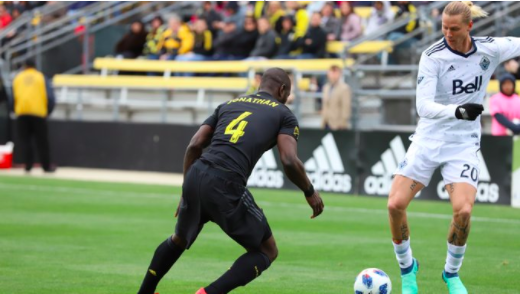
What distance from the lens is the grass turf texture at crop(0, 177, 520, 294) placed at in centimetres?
960

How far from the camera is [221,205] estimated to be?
7.55 metres

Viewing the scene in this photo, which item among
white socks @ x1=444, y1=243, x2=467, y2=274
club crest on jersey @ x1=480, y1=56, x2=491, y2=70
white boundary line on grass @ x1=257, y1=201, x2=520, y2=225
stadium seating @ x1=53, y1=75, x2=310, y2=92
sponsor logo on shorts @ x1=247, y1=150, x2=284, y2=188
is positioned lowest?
sponsor logo on shorts @ x1=247, y1=150, x2=284, y2=188

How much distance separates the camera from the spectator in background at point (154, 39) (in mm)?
28953

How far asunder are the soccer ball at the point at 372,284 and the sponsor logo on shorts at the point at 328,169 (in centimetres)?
1159

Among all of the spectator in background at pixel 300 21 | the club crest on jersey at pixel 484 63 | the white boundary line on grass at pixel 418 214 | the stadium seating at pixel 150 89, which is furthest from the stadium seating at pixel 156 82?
the club crest on jersey at pixel 484 63

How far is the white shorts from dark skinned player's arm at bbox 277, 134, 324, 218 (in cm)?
135

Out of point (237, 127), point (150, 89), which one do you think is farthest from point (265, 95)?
point (150, 89)

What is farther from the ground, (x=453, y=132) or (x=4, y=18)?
(x=453, y=132)

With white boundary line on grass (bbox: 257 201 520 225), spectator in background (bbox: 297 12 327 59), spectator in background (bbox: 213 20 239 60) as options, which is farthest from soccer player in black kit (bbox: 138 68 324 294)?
spectator in background (bbox: 213 20 239 60)

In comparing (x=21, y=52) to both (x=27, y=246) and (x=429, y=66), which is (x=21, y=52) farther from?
(x=429, y=66)

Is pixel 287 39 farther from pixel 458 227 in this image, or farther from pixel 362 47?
pixel 458 227

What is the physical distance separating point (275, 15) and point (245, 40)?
44.5 inches

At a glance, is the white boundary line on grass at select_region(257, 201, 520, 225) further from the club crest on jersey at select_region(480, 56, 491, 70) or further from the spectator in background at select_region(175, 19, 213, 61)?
the spectator in background at select_region(175, 19, 213, 61)

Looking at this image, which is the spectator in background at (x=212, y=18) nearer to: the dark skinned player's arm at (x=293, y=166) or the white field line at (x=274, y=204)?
the white field line at (x=274, y=204)
